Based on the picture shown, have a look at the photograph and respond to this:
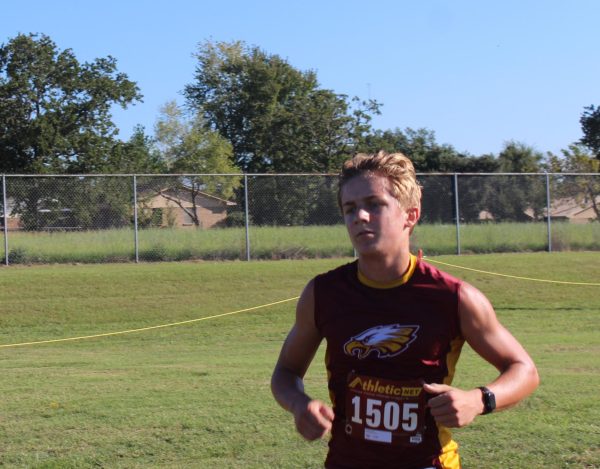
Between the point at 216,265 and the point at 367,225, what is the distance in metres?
18.3

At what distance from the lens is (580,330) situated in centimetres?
1568

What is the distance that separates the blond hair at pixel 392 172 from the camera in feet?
10.1

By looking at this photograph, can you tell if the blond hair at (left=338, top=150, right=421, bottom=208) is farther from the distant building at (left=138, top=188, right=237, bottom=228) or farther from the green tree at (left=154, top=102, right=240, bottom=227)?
the green tree at (left=154, top=102, right=240, bottom=227)

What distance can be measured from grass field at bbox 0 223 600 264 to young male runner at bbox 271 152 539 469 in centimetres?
1895

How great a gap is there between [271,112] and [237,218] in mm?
43128

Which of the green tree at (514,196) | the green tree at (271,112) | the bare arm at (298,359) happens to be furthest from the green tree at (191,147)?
the bare arm at (298,359)

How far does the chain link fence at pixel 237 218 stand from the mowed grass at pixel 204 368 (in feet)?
2.39

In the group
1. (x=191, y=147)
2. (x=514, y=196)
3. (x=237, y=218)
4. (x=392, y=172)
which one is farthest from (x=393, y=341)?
(x=191, y=147)

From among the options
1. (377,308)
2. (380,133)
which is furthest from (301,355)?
(380,133)

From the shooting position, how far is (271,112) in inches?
2544

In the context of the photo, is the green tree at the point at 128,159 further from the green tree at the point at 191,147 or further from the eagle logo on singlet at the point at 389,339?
the eagle logo on singlet at the point at 389,339

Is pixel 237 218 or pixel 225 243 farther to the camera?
pixel 237 218

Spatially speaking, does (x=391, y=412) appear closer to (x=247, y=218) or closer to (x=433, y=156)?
(x=247, y=218)

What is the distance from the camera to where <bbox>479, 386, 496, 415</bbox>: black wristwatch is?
2.92 meters
